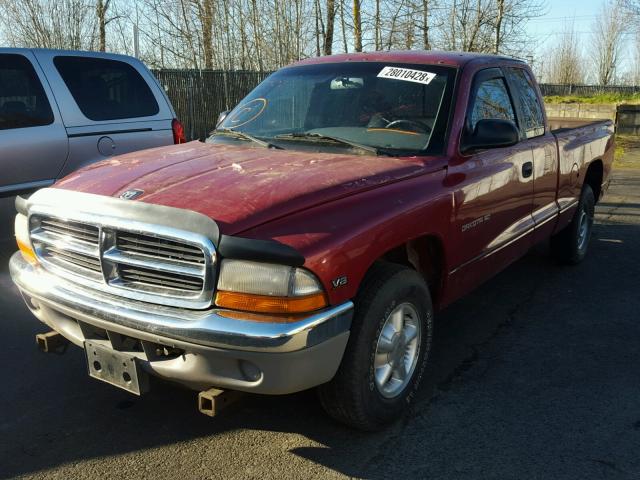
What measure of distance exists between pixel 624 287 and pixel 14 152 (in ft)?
17.7

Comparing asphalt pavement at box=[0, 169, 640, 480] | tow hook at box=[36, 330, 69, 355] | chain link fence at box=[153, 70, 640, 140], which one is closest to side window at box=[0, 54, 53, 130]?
asphalt pavement at box=[0, 169, 640, 480]

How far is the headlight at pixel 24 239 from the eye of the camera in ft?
10.7

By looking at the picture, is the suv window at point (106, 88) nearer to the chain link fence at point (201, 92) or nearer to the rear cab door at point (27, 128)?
the rear cab door at point (27, 128)

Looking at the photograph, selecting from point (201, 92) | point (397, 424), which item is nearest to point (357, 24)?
point (201, 92)

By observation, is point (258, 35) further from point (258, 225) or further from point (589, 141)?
point (258, 225)

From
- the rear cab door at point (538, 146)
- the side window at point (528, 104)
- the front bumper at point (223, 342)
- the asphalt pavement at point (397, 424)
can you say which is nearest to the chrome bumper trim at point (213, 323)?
the front bumper at point (223, 342)

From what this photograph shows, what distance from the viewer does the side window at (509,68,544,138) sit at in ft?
15.9

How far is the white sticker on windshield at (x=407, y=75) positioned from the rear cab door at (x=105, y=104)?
291cm

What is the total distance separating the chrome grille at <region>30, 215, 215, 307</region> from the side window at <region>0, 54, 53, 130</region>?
283cm

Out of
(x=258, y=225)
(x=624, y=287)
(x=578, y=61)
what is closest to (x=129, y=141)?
(x=258, y=225)

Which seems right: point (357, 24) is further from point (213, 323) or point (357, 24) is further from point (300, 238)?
point (213, 323)

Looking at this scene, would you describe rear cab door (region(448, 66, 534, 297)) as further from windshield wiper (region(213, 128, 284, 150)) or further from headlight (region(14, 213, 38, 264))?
headlight (region(14, 213, 38, 264))

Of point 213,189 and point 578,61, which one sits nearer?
point 213,189

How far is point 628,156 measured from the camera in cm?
1470
